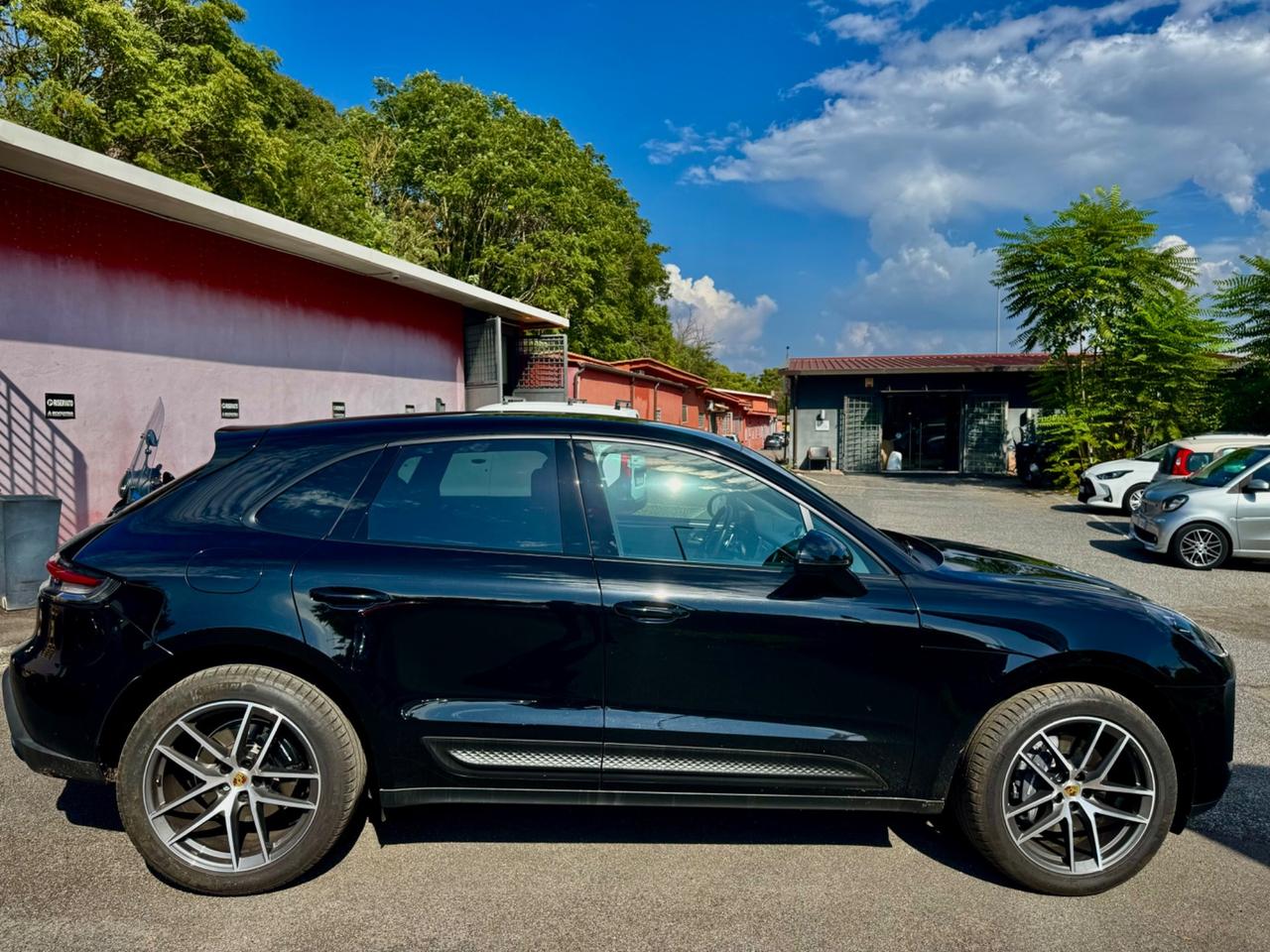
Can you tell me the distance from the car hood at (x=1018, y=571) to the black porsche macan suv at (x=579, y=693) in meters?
0.15

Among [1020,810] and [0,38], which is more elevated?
[0,38]

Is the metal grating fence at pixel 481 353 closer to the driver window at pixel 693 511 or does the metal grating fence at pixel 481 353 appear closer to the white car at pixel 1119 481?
the white car at pixel 1119 481

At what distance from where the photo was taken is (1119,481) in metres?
14.9

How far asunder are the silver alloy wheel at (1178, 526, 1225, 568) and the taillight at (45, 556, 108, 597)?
34.8 feet

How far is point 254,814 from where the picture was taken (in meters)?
2.73

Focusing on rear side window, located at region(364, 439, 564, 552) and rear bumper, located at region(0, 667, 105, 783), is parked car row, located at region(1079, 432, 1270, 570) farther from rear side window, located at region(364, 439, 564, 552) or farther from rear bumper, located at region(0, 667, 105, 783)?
rear bumper, located at region(0, 667, 105, 783)

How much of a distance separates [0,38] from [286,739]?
766 inches

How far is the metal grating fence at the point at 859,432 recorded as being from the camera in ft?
88.6

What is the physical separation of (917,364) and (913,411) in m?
1.88

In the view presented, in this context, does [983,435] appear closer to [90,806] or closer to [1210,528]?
[1210,528]

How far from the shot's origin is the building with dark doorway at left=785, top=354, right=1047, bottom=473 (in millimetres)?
26062

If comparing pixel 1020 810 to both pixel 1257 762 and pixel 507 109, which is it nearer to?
pixel 1257 762

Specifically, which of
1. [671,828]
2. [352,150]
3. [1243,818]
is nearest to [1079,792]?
[1243,818]

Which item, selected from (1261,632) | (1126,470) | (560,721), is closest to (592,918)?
(560,721)
